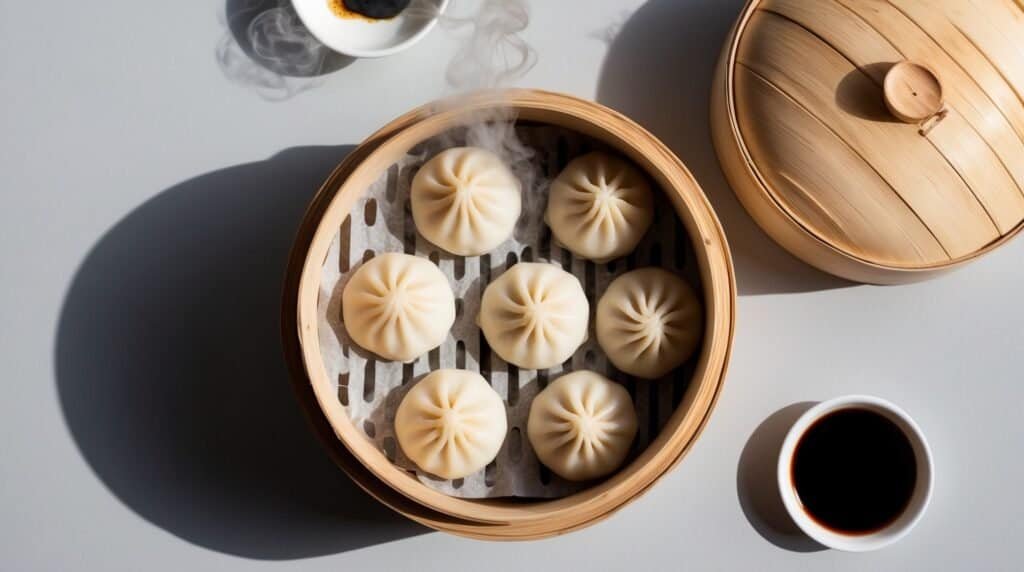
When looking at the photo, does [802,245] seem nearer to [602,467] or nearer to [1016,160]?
[1016,160]

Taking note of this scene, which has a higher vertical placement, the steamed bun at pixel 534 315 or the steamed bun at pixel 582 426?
the steamed bun at pixel 534 315

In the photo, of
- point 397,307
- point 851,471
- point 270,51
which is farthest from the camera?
point 270,51

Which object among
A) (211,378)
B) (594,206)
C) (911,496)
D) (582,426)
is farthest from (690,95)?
(211,378)

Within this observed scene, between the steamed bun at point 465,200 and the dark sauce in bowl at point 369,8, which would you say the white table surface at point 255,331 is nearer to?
the dark sauce in bowl at point 369,8

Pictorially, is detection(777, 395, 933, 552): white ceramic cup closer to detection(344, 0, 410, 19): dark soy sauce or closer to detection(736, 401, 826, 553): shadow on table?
detection(736, 401, 826, 553): shadow on table

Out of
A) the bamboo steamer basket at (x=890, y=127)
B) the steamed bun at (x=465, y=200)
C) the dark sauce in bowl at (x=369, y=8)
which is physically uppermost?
the dark sauce in bowl at (x=369, y=8)

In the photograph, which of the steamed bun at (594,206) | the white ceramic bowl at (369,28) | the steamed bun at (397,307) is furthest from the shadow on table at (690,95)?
the steamed bun at (397,307)

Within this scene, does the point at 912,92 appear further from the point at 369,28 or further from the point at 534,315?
the point at 369,28
